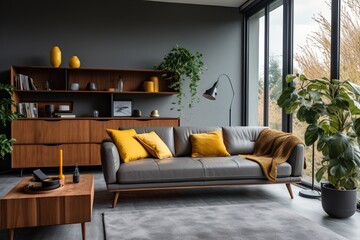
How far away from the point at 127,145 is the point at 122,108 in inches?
78.4

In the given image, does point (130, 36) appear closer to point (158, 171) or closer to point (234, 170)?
point (158, 171)

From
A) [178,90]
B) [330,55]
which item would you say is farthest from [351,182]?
[178,90]

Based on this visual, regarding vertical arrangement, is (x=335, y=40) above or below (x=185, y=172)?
above

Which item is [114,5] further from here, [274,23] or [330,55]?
[330,55]

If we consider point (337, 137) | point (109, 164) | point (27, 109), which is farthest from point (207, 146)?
point (27, 109)

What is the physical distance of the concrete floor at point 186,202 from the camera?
2.64 m

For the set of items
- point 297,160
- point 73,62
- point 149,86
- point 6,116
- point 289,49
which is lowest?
point 297,160

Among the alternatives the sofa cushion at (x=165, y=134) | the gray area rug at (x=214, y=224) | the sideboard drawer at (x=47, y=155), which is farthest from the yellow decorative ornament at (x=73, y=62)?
the gray area rug at (x=214, y=224)

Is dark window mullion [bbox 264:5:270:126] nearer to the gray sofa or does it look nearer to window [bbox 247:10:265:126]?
window [bbox 247:10:265:126]

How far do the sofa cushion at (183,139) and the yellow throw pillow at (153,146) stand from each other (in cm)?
21

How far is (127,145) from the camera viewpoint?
369cm

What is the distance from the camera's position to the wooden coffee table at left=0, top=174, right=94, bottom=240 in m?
2.31

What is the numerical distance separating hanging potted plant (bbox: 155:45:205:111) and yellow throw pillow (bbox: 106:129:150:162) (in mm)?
1863

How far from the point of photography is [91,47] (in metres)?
5.55
